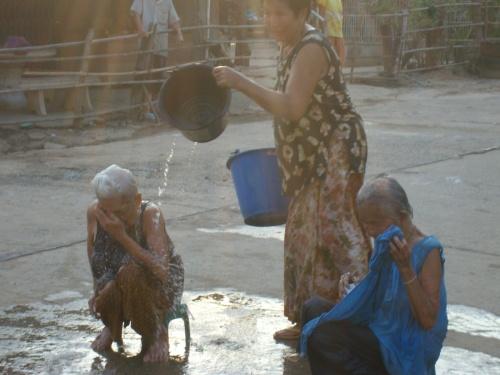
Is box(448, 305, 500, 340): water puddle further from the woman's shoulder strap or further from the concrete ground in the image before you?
the woman's shoulder strap

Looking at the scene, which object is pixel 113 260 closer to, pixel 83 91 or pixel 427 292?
pixel 427 292

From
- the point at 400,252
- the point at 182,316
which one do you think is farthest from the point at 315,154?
the point at 400,252

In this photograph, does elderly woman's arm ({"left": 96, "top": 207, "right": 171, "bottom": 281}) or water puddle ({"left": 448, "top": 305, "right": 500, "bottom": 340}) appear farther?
→ water puddle ({"left": 448, "top": 305, "right": 500, "bottom": 340})

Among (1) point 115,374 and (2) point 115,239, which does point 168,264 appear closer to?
(2) point 115,239

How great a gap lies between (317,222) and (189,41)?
10.6m

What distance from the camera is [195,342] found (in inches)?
179

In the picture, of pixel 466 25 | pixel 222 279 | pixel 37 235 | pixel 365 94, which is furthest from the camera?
pixel 466 25

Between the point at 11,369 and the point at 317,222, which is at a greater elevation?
the point at 317,222

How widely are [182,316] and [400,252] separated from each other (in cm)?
154

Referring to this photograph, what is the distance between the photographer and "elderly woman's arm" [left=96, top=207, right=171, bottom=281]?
4.07 meters

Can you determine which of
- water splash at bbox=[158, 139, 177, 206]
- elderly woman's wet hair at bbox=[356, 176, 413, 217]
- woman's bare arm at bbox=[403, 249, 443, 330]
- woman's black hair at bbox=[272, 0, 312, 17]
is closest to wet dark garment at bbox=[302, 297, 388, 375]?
woman's bare arm at bbox=[403, 249, 443, 330]

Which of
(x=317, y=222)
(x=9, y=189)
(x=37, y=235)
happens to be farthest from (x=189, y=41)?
(x=317, y=222)

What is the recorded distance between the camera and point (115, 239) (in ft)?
13.9

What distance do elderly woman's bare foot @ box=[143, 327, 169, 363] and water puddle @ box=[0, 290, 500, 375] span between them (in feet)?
0.11
